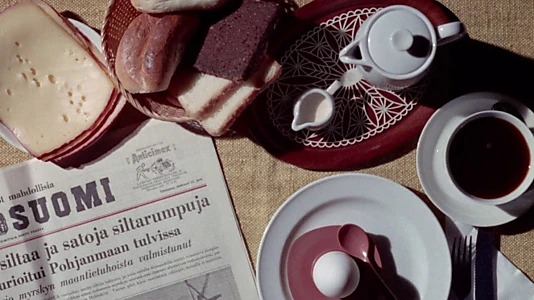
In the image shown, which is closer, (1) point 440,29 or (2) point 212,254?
(1) point 440,29

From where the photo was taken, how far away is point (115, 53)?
592mm

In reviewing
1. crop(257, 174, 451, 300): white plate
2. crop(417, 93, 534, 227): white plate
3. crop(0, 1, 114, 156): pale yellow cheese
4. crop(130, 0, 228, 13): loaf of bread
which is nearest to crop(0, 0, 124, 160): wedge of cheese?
crop(0, 1, 114, 156): pale yellow cheese

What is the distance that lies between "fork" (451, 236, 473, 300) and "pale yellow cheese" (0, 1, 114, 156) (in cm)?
42

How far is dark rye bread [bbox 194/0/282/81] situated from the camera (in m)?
0.56

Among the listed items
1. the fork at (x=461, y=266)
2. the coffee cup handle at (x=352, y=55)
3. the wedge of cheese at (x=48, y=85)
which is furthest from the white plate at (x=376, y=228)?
the wedge of cheese at (x=48, y=85)

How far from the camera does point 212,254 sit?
639 mm

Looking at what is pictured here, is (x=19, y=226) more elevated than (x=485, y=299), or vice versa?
(x=19, y=226)

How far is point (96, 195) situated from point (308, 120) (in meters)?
0.25

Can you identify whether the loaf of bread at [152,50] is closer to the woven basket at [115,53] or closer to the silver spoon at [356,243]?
the woven basket at [115,53]

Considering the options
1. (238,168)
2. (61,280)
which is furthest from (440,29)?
(61,280)

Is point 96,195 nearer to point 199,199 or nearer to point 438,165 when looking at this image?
point 199,199

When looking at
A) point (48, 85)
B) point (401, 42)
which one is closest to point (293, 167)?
point (401, 42)

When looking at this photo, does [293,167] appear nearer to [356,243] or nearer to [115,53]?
[356,243]

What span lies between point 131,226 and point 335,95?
0.27 metres
